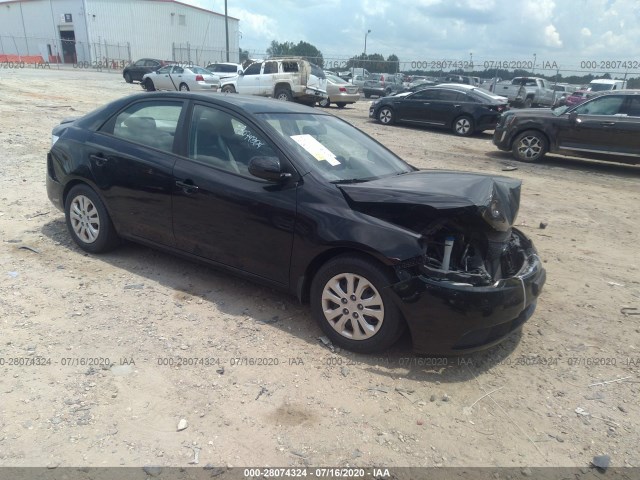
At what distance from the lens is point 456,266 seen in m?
3.35

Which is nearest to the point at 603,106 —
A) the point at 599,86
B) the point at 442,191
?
the point at 442,191

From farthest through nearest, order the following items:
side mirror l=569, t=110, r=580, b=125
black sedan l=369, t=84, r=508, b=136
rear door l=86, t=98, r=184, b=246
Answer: black sedan l=369, t=84, r=508, b=136 → side mirror l=569, t=110, r=580, b=125 → rear door l=86, t=98, r=184, b=246

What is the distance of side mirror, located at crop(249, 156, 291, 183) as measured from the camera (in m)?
3.46

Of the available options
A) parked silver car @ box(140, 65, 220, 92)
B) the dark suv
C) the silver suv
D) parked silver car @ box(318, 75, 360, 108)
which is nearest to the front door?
the dark suv

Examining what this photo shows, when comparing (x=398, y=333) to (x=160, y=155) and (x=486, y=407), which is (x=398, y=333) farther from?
(x=160, y=155)

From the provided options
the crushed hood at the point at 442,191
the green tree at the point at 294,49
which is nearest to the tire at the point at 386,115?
the crushed hood at the point at 442,191

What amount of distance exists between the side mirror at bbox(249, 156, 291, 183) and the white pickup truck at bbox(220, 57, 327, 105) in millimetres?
16919

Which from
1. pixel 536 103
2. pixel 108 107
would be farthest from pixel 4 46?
pixel 108 107

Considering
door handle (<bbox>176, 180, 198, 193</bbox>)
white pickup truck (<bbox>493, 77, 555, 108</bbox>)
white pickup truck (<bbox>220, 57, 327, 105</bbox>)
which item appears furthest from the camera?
white pickup truck (<bbox>493, 77, 555, 108</bbox>)

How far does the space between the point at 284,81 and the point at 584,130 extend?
40.4 feet

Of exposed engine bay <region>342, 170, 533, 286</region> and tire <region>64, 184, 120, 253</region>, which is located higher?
exposed engine bay <region>342, 170, 533, 286</region>

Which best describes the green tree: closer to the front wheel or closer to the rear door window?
the front wheel

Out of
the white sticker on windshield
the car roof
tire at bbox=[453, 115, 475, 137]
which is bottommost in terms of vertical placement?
tire at bbox=[453, 115, 475, 137]

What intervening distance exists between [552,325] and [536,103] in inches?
1007
